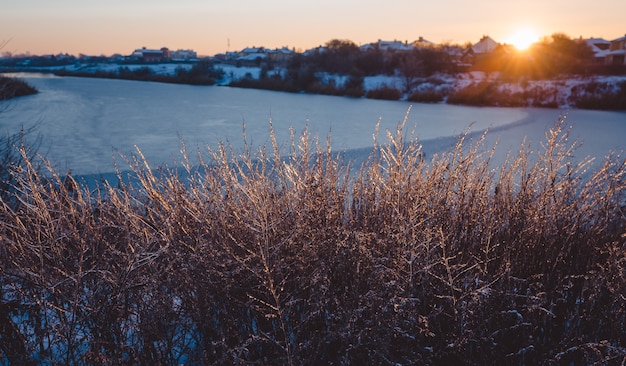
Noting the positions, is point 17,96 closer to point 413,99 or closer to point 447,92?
point 413,99

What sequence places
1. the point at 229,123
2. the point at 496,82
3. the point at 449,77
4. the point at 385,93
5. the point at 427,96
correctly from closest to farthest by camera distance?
the point at 229,123 → the point at 427,96 → the point at 385,93 → the point at 496,82 → the point at 449,77

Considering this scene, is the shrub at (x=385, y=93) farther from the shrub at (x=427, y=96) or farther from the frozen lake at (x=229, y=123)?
the frozen lake at (x=229, y=123)

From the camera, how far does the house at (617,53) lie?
1720 inches

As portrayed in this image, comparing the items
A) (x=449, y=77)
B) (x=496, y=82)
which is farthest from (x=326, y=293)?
(x=449, y=77)

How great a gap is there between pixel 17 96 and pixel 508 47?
47.6m

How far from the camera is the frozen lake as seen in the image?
11.4 meters

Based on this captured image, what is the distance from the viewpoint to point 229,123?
1574 cm

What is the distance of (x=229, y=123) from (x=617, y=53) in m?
40.7

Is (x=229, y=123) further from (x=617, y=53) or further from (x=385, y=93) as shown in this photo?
(x=617, y=53)

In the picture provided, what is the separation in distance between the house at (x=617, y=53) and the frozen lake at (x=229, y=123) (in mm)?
27903

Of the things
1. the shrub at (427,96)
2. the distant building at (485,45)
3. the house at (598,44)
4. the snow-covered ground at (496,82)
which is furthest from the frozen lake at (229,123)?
the distant building at (485,45)

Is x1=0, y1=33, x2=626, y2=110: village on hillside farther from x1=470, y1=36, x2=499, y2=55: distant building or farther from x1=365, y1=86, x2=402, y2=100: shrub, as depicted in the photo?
x1=470, y1=36, x2=499, y2=55: distant building

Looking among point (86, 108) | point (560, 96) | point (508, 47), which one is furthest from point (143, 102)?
point (508, 47)

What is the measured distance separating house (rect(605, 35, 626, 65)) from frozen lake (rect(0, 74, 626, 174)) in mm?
27903
